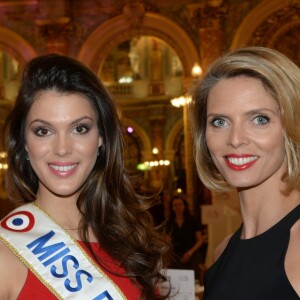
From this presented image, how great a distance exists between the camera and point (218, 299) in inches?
71.9

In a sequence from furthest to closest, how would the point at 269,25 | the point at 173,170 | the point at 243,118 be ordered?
the point at 173,170 → the point at 269,25 → the point at 243,118

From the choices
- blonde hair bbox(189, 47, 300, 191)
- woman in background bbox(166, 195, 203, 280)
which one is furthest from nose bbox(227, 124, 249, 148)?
woman in background bbox(166, 195, 203, 280)

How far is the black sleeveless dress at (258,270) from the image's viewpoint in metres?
1.57

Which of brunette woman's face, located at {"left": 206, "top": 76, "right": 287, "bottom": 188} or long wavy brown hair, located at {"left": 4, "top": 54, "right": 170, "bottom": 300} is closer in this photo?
brunette woman's face, located at {"left": 206, "top": 76, "right": 287, "bottom": 188}

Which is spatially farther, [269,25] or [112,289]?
[269,25]

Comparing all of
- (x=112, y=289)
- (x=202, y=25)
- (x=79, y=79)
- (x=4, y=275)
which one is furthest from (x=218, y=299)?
(x=202, y=25)

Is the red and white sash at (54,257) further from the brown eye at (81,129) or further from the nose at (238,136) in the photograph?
the nose at (238,136)

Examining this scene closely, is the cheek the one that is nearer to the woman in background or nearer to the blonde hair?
the blonde hair

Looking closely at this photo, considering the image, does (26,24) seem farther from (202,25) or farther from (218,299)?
(218,299)

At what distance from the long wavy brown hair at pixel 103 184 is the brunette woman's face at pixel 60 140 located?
0.05 m

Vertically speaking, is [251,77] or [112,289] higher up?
[251,77]

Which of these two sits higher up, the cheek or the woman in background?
the cheek

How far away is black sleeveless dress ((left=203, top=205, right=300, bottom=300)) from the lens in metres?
1.57

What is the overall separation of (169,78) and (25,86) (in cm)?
1859
